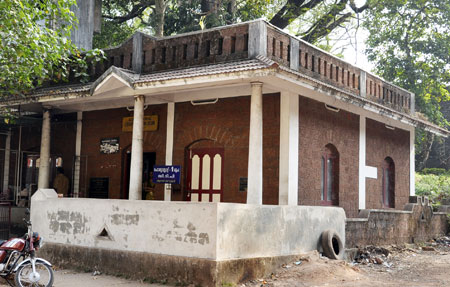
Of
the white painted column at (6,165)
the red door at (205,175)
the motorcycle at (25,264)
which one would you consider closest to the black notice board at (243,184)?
the red door at (205,175)

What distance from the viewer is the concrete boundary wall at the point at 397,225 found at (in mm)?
13531

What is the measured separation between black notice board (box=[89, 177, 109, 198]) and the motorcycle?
629cm

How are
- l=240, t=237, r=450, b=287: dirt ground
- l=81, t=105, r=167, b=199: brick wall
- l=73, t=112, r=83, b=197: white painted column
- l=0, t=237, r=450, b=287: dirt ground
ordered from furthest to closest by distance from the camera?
l=73, t=112, r=83, b=197: white painted column
l=81, t=105, r=167, b=199: brick wall
l=240, t=237, r=450, b=287: dirt ground
l=0, t=237, r=450, b=287: dirt ground

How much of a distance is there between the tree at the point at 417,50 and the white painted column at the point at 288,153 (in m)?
13.3

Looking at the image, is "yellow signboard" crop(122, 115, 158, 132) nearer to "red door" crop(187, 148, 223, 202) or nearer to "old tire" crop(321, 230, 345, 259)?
"red door" crop(187, 148, 223, 202)

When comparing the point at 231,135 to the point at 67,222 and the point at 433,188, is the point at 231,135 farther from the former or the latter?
the point at 433,188

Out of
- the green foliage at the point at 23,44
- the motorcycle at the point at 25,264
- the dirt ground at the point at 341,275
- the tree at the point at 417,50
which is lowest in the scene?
the dirt ground at the point at 341,275

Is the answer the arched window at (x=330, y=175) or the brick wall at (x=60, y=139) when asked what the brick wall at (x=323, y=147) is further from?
the brick wall at (x=60, y=139)

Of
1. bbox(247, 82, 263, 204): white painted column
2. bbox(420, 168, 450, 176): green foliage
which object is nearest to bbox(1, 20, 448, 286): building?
bbox(247, 82, 263, 204): white painted column

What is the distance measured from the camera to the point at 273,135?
12672 millimetres

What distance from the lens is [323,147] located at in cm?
1395

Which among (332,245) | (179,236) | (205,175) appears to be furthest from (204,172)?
(179,236)

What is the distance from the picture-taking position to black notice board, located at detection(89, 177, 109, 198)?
15.5 m

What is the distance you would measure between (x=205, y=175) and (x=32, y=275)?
19.1 feet
